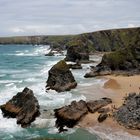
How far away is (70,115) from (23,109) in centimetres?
641

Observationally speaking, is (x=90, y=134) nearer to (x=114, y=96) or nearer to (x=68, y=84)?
(x=114, y=96)

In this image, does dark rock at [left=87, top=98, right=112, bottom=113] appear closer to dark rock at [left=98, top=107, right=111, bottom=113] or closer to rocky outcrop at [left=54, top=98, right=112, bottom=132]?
rocky outcrop at [left=54, top=98, right=112, bottom=132]

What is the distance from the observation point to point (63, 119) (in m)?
43.0

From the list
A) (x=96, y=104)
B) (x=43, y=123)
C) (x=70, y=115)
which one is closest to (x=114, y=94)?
(x=96, y=104)

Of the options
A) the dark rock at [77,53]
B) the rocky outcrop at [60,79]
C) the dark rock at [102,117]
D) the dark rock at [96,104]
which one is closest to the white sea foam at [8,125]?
the dark rock at [102,117]

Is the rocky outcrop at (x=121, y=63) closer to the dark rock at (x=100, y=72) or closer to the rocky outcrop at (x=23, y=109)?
the dark rock at (x=100, y=72)

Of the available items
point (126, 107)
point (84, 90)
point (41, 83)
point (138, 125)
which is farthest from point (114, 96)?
point (41, 83)

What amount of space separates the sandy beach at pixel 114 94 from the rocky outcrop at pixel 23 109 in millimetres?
6520

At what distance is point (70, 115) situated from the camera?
43.1 meters

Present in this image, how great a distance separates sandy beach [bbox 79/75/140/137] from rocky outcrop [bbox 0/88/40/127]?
652 cm

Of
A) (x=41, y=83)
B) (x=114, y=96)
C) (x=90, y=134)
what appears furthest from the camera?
(x=41, y=83)

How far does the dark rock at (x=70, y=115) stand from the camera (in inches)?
1674

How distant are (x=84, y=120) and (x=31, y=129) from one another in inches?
269

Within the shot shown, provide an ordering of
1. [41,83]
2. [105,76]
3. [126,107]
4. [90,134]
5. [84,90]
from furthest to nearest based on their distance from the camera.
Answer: [105,76], [41,83], [84,90], [126,107], [90,134]
